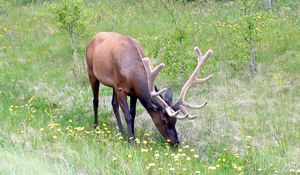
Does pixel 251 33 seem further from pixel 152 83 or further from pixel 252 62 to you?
pixel 152 83

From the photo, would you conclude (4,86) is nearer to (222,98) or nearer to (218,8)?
(222,98)

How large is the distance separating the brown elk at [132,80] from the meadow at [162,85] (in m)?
0.36

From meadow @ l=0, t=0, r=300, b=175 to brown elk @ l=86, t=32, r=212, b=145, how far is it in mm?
363

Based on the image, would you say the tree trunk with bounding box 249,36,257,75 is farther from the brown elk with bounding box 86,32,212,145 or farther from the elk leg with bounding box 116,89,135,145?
the elk leg with bounding box 116,89,135,145

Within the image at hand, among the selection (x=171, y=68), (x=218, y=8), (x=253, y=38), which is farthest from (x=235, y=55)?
(x=218, y=8)

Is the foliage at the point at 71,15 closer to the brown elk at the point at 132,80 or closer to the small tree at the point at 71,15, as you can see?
the small tree at the point at 71,15

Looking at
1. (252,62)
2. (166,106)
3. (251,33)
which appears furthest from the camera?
(252,62)

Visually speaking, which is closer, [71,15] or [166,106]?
[166,106]

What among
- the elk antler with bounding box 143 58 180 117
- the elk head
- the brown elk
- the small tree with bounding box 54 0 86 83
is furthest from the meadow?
the elk antler with bounding box 143 58 180 117

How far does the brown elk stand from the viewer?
8031mm

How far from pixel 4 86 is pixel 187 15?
5413 millimetres

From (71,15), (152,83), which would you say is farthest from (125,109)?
(71,15)

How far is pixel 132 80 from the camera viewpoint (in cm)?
852

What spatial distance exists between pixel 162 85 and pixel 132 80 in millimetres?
2961
